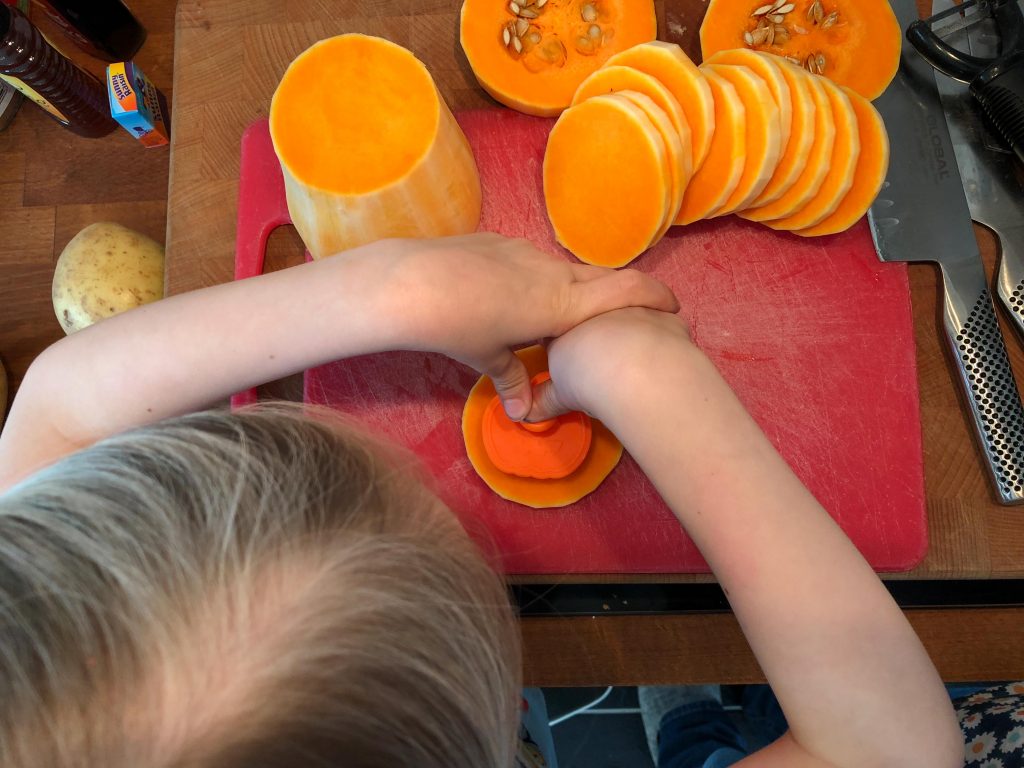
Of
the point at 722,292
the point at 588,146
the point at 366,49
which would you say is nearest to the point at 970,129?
the point at 722,292

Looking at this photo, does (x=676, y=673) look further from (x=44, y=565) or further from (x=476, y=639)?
(x=44, y=565)

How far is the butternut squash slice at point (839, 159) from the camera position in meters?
0.73

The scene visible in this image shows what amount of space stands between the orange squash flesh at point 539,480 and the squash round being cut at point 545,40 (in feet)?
1.03

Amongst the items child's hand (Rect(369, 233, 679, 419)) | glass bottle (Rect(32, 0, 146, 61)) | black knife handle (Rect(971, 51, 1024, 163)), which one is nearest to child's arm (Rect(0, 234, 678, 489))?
child's hand (Rect(369, 233, 679, 419))

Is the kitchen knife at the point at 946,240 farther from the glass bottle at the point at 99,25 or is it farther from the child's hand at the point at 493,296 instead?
the glass bottle at the point at 99,25

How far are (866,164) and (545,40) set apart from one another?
0.40 metres

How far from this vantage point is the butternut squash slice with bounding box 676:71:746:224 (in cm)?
71

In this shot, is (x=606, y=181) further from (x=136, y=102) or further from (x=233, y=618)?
(x=136, y=102)

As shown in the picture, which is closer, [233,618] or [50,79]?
[233,618]

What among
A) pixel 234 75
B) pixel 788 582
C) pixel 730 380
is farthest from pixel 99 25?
pixel 788 582

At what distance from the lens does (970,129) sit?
0.82m

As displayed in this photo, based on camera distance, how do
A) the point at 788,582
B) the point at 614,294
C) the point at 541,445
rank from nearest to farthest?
the point at 788,582
the point at 614,294
the point at 541,445

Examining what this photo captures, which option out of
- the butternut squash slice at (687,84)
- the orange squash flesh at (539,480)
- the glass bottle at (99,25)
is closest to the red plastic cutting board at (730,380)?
the orange squash flesh at (539,480)

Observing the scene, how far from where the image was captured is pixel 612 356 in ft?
1.98
